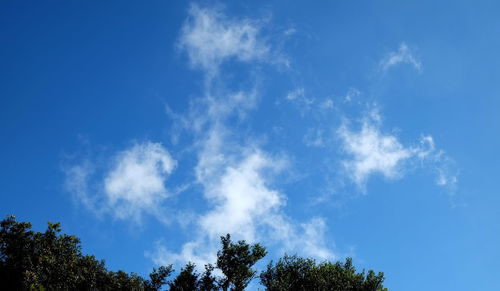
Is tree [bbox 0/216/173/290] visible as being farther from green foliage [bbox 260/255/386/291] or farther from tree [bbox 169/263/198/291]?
green foliage [bbox 260/255/386/291]

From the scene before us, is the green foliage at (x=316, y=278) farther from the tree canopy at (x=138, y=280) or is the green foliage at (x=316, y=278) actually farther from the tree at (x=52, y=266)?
the tree at (x=52, y=266)

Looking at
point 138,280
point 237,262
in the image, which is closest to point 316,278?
point 237,262

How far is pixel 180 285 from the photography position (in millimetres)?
63438

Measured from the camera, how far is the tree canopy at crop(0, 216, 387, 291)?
5581 centimetres

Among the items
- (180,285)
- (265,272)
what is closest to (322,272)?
(265,272)

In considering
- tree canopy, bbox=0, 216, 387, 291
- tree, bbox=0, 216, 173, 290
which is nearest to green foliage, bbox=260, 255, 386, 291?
tree canopy, bbox=0, 216, 387, 291

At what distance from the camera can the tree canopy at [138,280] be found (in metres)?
55.8

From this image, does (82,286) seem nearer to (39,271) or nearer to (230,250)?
(39,271)

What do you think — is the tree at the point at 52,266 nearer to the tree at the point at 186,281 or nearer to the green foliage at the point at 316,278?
the tree at the point at 186,281

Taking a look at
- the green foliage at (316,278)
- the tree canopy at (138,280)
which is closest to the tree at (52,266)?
the tree canopy at (138,280)

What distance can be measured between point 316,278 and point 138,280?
33600 mm

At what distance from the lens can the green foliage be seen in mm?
54338

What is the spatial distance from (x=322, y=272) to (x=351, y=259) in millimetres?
9171

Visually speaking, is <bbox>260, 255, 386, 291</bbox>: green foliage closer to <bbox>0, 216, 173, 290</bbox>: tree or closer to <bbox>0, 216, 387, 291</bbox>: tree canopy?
<bbox>0, 216, 387, 291</bbox>: tree canopy
